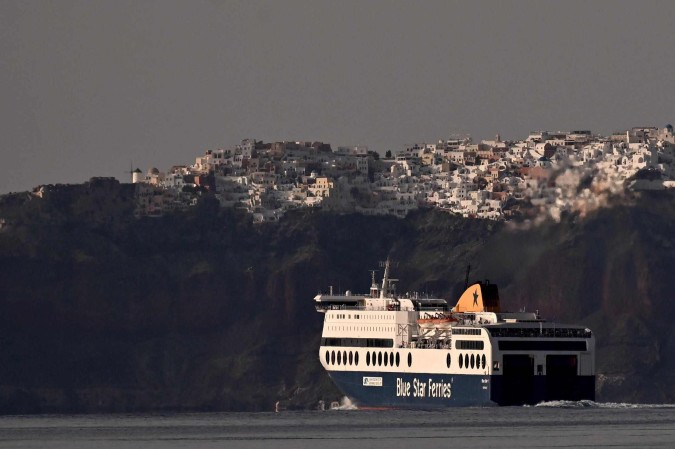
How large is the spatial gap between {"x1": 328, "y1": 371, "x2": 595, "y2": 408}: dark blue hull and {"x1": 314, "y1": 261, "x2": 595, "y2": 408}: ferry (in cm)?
6

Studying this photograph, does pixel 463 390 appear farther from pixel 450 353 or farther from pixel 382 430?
pixel 382 430

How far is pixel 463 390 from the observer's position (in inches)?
6777

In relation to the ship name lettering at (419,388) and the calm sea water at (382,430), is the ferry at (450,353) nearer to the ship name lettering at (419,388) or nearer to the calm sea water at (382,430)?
the ship name lettering at (419,388)

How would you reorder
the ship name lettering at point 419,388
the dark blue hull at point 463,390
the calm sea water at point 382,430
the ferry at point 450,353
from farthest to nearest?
1. the ship name lettering at point 419,388
2. the ferry at point 450,353
3. the dark blue hull at point 463,390
4. the calm sea water at point 382,430

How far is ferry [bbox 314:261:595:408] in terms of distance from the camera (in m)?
170

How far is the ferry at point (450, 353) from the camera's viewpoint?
17038 cm

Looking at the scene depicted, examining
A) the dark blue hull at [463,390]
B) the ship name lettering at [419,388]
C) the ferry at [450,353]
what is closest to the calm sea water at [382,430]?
the dark blue hull at [463,390]

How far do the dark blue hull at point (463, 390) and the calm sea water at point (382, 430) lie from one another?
1124 mm

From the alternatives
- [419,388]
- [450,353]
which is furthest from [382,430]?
[419,388]

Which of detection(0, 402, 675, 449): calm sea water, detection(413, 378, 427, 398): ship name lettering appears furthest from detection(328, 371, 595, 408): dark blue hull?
detection(0, 402, 675, 449): calm sea water

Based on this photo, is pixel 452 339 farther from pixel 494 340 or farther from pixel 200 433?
pixel 200 433

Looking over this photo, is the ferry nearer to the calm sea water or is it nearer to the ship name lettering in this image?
the ship name lettering

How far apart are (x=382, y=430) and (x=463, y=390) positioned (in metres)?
21.6

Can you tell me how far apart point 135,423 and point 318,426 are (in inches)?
549
